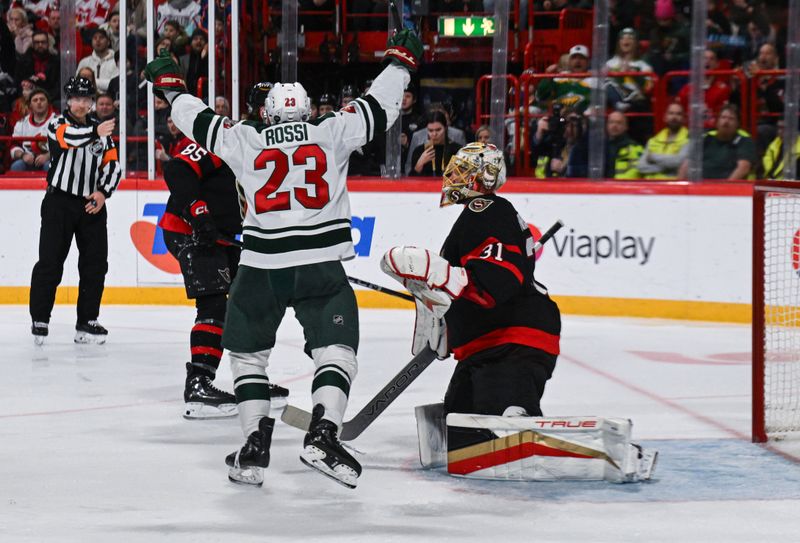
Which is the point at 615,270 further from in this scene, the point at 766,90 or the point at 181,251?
the point at 181,251

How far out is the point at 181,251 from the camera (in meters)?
4.91

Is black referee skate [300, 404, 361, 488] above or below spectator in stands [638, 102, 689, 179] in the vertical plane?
A: below

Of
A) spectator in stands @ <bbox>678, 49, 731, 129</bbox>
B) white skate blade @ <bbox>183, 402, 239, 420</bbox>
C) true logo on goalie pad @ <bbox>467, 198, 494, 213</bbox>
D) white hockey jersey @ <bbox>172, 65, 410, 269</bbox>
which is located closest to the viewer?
white hockey jersey @ <bbox>172, 65, 410, 269</bbox>

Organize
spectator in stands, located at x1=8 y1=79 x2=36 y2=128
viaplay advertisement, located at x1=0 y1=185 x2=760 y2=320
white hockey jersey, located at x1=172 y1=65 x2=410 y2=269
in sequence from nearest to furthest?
1. white hockey jersey, located at x1=172 y1=65 x2=410 y2=269
2. viaplay advertisement, located at x1=0 y1=185 x2=760 y2=320
3. spectator in stands, located at x1=8 y1=79 x2=36 y2=128

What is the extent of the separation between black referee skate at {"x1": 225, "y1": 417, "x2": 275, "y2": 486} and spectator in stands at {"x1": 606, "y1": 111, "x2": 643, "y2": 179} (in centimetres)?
481

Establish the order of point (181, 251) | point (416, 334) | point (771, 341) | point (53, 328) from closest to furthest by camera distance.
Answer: point (416, 334) → point (181, 251) → point (771, 341) → point (53, 328)

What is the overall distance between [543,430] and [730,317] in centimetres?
423

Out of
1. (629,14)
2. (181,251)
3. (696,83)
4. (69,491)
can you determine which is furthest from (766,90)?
(69,491)

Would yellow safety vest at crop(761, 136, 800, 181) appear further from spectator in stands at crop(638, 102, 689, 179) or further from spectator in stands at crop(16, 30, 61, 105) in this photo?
spectator in stands at crop(16, 30, 61, 105)

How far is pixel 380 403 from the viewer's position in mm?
4020

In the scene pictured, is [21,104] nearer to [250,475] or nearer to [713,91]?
[713,91]

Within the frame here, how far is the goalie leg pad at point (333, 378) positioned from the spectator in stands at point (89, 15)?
220 inches

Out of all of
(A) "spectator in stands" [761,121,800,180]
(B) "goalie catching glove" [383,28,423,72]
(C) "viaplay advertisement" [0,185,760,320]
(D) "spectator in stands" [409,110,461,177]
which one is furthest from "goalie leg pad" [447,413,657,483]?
(D) "spectator in stands" [409,110,461,177]

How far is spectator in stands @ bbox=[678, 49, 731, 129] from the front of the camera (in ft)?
25.8
